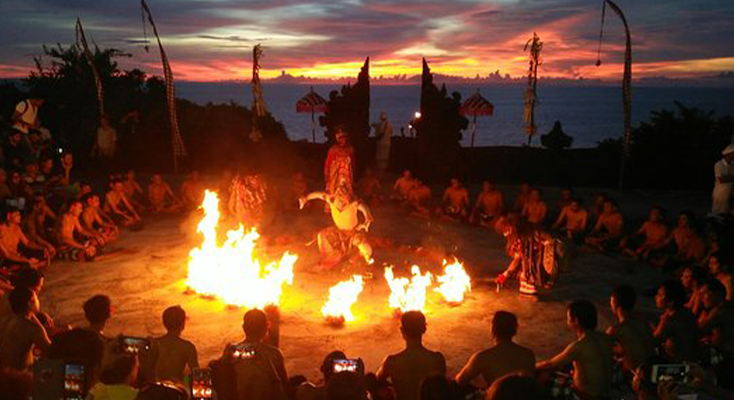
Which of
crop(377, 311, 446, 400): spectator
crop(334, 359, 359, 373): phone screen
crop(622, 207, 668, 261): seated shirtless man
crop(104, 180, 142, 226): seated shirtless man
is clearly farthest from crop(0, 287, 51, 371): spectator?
crop(622, 207, 668, 261): seated shirtless man

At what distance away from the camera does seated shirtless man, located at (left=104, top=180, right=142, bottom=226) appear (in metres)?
15.6

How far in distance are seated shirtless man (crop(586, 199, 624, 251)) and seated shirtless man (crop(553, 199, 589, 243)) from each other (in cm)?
24

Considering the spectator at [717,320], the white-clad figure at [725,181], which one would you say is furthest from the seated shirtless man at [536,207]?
the spectator at [717,320]

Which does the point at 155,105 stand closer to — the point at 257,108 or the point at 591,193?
the point at 257,108

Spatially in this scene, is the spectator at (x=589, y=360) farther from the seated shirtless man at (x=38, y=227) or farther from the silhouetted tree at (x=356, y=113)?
the silhouetted tree at (x=356, y=113)

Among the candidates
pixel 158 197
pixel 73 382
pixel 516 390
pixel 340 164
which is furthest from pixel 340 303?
pixel 158 197

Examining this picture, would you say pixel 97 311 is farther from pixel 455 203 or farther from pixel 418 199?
pixel 455 203

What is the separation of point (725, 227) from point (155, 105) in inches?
1122

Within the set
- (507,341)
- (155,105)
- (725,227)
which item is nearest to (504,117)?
(155,105)

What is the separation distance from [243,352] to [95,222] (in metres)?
10.5

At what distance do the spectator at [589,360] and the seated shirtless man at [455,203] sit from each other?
10.1 m

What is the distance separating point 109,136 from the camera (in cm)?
2092

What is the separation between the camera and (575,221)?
14695 mm

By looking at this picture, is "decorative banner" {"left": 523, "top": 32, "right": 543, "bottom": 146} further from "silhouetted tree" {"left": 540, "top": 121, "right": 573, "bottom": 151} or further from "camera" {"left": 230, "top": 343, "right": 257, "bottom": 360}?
"camera" {"left": 230, "top": 343, "right": 257, "bottom": 360}
